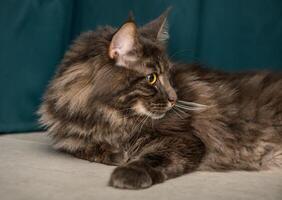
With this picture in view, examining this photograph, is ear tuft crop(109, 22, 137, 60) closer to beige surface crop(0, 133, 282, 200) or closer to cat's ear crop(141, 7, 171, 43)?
cat's ear crop(141, 7, 171, 43)

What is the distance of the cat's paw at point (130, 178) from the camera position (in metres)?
1.70

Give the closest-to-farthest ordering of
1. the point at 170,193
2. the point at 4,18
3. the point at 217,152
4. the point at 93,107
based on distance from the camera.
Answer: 1. the point at 170,193
2. the point at 93,107
3. the point at 217,152
4. the point at 4,18

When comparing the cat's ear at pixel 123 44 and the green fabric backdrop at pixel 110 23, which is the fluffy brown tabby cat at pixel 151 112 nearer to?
the cat's ear at pixel 123 44

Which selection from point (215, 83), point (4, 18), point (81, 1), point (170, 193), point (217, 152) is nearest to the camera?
point (170, 193)

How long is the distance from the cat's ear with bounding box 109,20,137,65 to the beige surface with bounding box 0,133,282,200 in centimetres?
42

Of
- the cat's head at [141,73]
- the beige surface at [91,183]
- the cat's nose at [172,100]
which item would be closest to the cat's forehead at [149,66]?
the cat's head at [141,73]

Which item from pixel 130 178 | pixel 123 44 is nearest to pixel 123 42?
pixel 123 44

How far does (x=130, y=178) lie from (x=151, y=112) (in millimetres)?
336

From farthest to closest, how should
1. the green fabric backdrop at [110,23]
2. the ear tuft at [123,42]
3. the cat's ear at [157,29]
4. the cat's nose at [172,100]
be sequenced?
the green fabric backdrop at [110,23] < the cat's ear at [157,29] < the cat's nose at [172,100] < the ear tuft at [123,42]

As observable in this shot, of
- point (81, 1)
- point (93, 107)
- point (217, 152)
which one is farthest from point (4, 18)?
point (217, 152)

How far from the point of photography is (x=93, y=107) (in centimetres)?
196

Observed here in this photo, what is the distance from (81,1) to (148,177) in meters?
1.35

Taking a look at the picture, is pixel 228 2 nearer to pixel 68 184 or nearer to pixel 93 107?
pixel 93 107

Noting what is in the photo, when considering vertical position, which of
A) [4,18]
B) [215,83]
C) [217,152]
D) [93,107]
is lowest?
[217,152]
